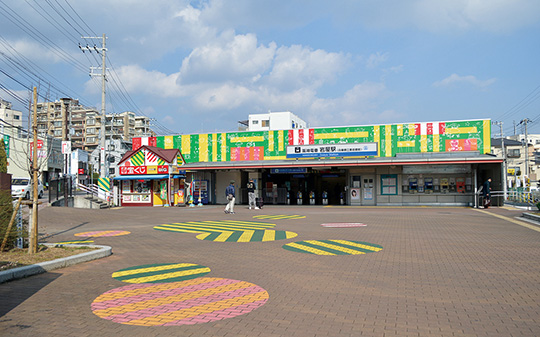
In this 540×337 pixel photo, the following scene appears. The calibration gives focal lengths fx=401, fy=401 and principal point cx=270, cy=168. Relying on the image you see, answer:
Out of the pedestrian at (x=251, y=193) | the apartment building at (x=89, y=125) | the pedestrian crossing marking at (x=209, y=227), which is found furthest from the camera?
the apartment building at (x=89, y=125)

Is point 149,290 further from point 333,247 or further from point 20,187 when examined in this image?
point 20,187

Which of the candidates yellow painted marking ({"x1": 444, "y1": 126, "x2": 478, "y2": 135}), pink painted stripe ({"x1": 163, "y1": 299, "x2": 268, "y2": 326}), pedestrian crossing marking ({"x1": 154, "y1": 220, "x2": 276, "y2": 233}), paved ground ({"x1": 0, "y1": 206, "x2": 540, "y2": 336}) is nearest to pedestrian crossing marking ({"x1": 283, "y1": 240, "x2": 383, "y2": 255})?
paved ground ({"x1": 0, "y1": 206, "x2": 540, "y2": 336})

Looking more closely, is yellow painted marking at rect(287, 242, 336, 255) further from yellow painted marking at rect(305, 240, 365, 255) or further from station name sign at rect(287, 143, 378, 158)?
station name sign at rect(287, 143, 378, 158)

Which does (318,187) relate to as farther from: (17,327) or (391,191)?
(17,327)

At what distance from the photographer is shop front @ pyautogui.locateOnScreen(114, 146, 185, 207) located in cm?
3066

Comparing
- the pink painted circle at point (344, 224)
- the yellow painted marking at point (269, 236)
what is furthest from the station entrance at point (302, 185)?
the yellow painted marking at point (269, 236)

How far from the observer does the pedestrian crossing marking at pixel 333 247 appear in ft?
31.8

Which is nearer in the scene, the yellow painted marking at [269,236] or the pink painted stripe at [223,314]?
the pink painted stripe at [223,314]

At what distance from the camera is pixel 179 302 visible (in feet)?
18.9

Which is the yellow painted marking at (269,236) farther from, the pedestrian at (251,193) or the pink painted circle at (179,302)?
the pedestrian at (251,193)

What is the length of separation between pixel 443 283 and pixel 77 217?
17.1 m

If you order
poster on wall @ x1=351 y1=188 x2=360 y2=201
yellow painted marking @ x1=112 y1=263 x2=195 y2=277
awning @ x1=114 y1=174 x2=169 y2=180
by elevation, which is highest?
awning @ x1=114 y1=174 x2=169 y2=180

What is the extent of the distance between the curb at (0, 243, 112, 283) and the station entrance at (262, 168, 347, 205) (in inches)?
898

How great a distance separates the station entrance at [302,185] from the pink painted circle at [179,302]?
2469 centimetres
